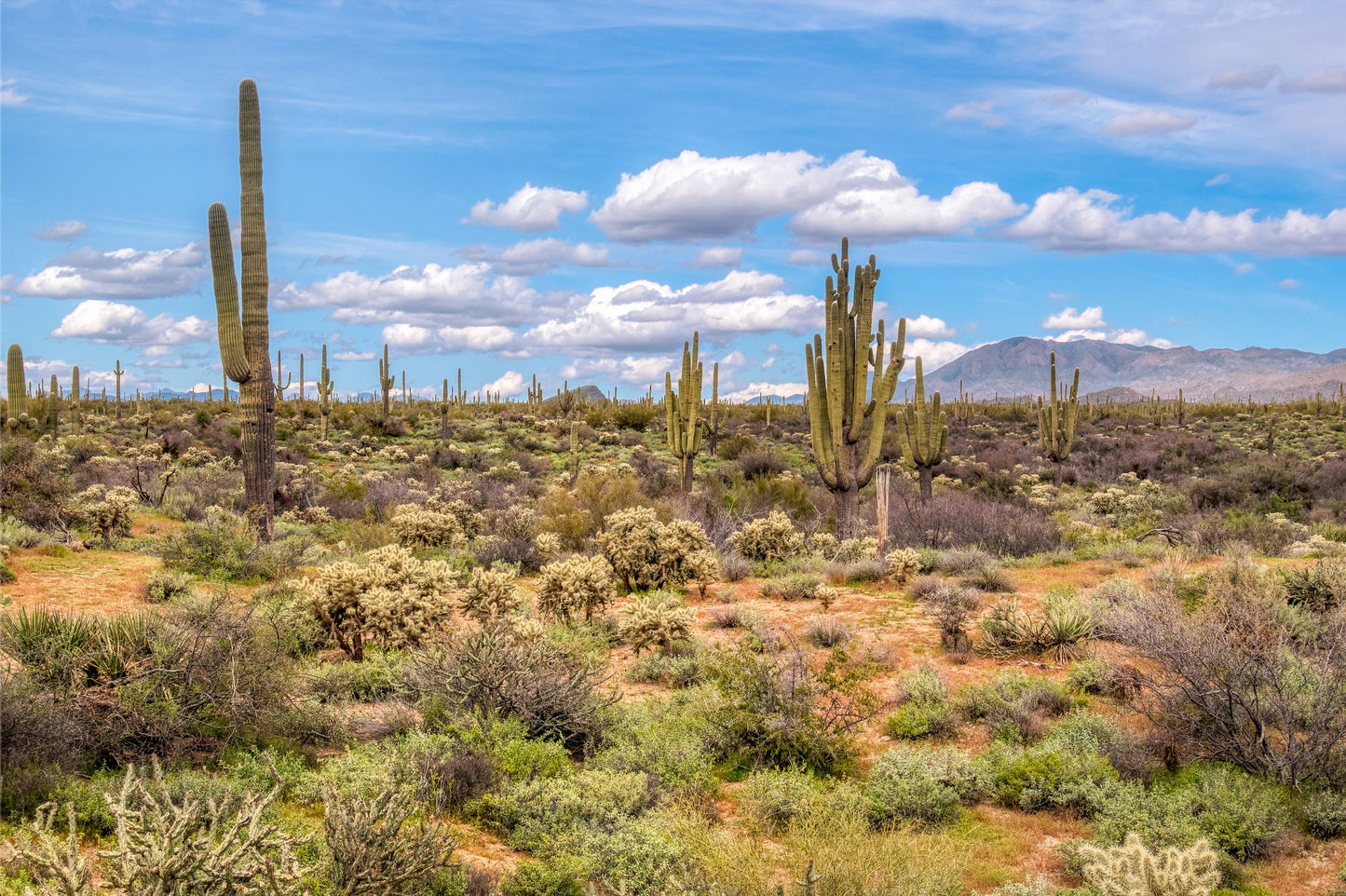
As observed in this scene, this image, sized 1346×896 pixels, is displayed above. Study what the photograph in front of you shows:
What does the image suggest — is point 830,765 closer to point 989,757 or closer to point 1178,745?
point 989,757

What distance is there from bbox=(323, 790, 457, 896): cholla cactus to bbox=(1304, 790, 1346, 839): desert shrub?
20.0 ft

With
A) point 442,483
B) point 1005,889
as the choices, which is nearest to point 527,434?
point 442,483

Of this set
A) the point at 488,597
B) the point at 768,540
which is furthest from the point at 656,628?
the point at 768,540

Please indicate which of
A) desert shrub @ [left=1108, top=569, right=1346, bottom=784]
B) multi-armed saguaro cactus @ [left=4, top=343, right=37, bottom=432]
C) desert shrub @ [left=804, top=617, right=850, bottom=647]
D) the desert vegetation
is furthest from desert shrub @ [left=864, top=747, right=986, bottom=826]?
multi-armed saguaro cactus @ [left=4, top=343, right=37, bottom=432]

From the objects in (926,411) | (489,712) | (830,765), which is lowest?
(830,765)

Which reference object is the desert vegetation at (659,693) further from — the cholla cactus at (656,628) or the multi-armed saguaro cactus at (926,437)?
the multi-armed saguaro cactus at (926,437)

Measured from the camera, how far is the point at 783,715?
7.82m

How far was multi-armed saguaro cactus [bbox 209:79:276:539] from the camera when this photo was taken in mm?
14953

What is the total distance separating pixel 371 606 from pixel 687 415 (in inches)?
512

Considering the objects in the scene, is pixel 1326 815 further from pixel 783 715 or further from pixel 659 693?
pixel 659 693

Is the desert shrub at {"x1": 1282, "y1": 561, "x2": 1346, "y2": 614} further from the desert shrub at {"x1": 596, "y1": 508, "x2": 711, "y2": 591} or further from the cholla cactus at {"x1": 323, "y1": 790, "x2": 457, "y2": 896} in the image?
the cholla cactus at {"x1": 323, "y1": 790, "x2": 457, "y2": 896}

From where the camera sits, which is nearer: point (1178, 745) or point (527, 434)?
point (1178, 745)

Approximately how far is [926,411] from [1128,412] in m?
45.5

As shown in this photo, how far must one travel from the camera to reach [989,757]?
7602mm
